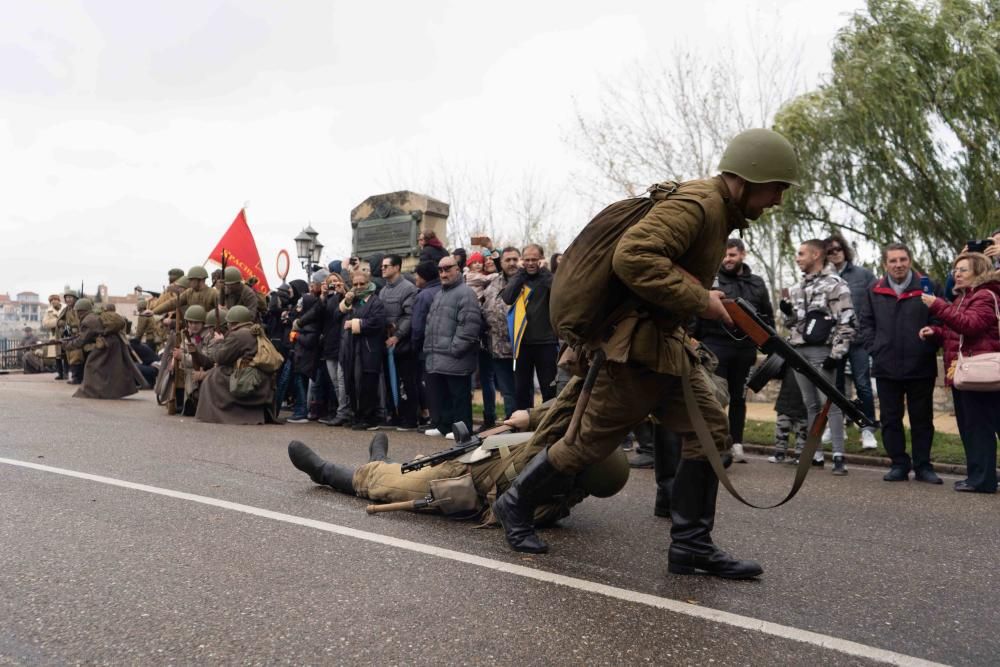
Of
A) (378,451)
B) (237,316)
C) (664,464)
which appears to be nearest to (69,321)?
(237,316)

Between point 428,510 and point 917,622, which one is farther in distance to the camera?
point 428,510

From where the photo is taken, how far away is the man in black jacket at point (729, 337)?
312 inches

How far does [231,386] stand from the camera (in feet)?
34.7

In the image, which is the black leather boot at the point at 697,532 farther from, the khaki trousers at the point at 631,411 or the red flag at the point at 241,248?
the red flag at the point at 241,248

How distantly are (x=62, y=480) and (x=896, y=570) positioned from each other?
212 inches

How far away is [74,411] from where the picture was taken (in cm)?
1164

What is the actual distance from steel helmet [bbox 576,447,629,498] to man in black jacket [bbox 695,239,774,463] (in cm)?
324

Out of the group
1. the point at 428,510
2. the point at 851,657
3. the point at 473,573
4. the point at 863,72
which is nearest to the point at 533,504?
the point at 473,573

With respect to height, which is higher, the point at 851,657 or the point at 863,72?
the point at 863,72

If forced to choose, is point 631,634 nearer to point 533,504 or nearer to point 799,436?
point 533,504

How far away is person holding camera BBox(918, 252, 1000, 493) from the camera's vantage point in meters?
6.67

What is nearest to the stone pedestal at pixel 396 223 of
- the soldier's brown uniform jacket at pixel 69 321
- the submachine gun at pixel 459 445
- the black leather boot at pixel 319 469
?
the soldier's brown uniform jacket at pixel 69 321

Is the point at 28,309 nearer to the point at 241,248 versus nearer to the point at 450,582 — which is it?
the point at 241,248

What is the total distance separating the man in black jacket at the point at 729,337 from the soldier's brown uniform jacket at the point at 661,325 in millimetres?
3858
